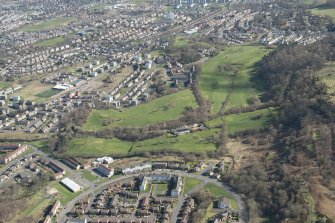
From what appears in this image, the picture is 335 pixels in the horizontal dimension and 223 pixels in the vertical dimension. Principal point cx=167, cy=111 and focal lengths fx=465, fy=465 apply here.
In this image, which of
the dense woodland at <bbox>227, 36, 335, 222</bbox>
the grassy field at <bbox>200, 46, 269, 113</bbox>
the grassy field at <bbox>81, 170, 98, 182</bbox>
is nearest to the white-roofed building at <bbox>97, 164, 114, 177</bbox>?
the grassy field at <bbox>81, 170, 98, 182</bbox>

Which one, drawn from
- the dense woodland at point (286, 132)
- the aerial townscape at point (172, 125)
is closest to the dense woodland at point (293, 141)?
the dense woodland at point (286, 132)

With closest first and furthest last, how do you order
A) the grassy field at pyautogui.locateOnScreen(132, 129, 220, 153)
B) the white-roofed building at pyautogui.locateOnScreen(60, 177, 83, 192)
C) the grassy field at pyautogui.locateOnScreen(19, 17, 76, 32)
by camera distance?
1. the white-roofed building at pyautogui.locateOnScreen(60, 177, 83, 192)
2. the grassy field at pyautogui.locateOnScreen(132, 129, 220, 153)
3. the grassy field at pyautogui.locateOnScreen(19, 17, 76, 32)

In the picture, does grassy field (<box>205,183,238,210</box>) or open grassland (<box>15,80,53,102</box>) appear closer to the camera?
grassy field (<box>205,183,238,210</box>)

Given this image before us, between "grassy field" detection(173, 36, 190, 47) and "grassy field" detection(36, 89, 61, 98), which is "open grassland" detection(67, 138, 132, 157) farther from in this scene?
"grassy field" detection(173, 36, 190, 47)


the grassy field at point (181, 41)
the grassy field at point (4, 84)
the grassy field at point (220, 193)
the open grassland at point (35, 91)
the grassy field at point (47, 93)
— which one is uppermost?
the grassy field at point (220, 193)

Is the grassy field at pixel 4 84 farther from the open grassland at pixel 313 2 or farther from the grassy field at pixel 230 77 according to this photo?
the open grassland at pixel 313 2

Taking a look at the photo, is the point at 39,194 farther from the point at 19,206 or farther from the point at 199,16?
the point at 199,16
